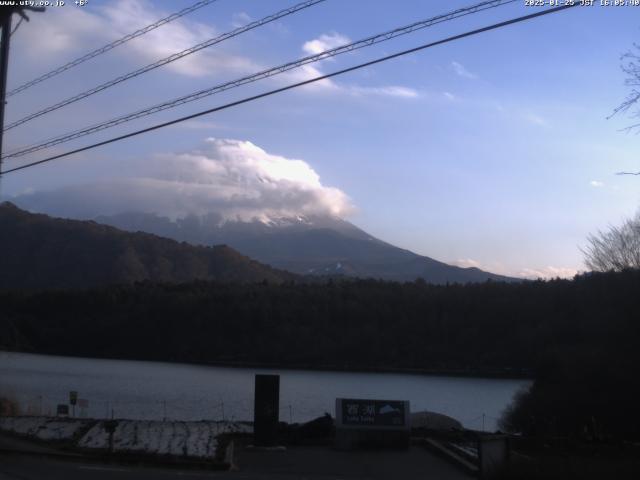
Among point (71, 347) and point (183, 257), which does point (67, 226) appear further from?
point (71, 347)

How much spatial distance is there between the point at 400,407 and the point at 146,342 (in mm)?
94059

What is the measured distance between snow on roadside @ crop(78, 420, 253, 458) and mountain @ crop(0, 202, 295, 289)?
124494mm

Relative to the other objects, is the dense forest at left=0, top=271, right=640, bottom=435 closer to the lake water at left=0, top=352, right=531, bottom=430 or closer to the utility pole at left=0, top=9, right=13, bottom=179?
the lake water at left=0, top=352, right=531, bottom=430

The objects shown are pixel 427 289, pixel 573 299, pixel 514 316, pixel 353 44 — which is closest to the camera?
pixel 353 44

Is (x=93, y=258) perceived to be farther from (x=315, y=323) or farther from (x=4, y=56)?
(x=4, y=56)

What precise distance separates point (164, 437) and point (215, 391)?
34989mm

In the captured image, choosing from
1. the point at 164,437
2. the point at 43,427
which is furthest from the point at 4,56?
the point at 164,437

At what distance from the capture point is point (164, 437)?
2286 centimetres

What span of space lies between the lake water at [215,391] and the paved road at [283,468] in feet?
57.3

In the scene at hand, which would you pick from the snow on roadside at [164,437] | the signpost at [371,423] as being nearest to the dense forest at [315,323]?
the signpost at [371,423]

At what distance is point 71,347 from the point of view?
→ 378 ft

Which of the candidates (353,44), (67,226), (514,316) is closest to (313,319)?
(514,316)

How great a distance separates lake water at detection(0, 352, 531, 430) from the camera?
42.3 metres

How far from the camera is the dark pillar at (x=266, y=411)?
72.9 feet
